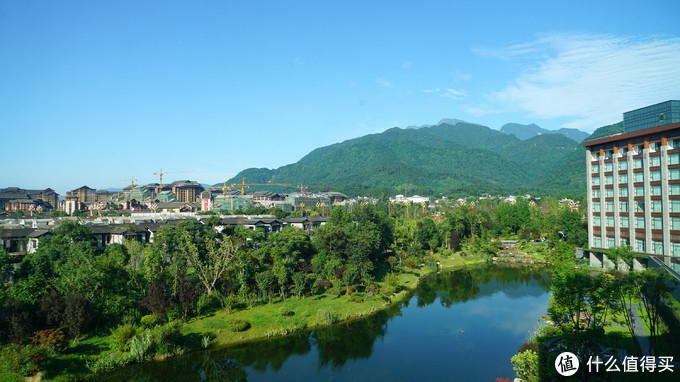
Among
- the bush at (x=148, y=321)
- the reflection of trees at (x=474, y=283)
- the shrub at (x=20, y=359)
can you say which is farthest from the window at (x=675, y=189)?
the shrub at (x=20, y=359)

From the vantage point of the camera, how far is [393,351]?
79.3 ft

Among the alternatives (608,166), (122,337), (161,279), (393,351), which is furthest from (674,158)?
(122,337)

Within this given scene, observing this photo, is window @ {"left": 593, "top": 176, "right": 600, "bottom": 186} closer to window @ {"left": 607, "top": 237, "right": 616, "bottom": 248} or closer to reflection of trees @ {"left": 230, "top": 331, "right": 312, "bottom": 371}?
window @ {"left": 607, "top": 237, "right": 616, "bottom": 248}

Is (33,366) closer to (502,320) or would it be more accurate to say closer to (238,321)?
(238,321)

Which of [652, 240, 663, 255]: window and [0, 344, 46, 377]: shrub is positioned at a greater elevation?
[652, 240, 663, 255]: window

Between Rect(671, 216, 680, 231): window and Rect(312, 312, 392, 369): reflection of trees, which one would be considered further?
Rect(671, 216, 680, 231): window

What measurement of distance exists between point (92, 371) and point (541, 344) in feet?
75.4

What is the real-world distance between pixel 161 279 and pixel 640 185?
42323mm

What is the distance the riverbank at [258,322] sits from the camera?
1981 cm

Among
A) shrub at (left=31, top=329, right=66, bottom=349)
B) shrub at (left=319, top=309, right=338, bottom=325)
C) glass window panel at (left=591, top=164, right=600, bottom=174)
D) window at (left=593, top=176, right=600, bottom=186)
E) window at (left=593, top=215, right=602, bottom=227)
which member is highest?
glass window panel at (left=591, top=164, right=600, bottom=174)

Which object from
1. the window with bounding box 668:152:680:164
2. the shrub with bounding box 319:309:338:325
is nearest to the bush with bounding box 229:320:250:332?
the shrub with bounding box 319:309:338:325

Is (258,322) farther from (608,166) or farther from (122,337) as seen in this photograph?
(608,166)

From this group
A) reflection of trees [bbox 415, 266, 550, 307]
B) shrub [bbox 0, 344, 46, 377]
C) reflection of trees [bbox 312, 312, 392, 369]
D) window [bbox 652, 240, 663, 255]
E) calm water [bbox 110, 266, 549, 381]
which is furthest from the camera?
reflection of trees [bbox 415, 266, 550, 307]

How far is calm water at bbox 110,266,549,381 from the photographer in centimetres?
2061
